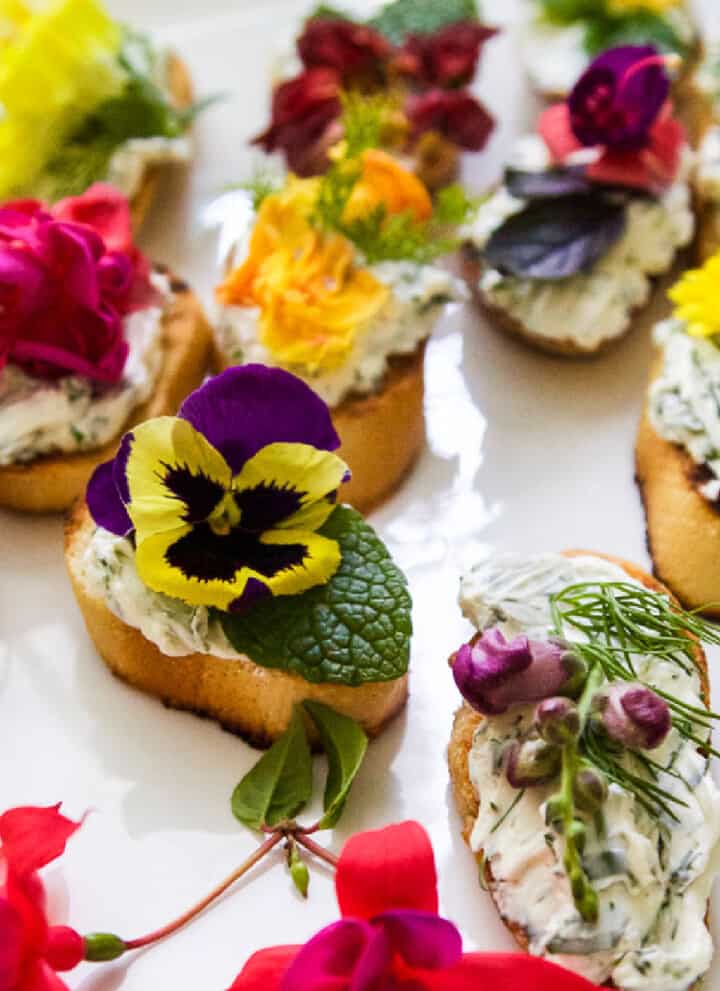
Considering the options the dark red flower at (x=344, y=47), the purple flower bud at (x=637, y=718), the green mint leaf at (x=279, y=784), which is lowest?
the green mint leaf at (x=279, y=784)

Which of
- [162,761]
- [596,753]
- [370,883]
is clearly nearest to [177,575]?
[162,761]

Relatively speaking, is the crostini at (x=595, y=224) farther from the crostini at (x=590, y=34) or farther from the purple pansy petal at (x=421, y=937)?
the purple pansy petal at (x=421, y=937)

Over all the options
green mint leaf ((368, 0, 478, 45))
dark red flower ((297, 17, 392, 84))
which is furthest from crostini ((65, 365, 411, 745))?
green mint leaf ((368, 0, 478, 45))

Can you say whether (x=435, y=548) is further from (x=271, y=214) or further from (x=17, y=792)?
(x=17, y=792)

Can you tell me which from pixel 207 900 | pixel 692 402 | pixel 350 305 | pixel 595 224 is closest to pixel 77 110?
pixel 350 305

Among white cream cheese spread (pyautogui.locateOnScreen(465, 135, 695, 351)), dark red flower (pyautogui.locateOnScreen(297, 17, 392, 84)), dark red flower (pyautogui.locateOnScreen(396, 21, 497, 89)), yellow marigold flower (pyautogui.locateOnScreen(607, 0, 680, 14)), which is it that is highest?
dark red flower (pyautogui.locateOnScreen(297, 17, 392, 84))

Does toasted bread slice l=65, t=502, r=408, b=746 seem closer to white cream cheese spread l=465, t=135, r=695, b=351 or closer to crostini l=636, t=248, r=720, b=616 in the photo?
crostini l=636, t=248, r=720, b=616

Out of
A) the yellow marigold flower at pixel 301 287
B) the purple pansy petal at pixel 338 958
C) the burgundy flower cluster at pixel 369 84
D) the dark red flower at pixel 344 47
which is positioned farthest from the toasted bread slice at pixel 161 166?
the purple pansy petal at pixel 338 958
